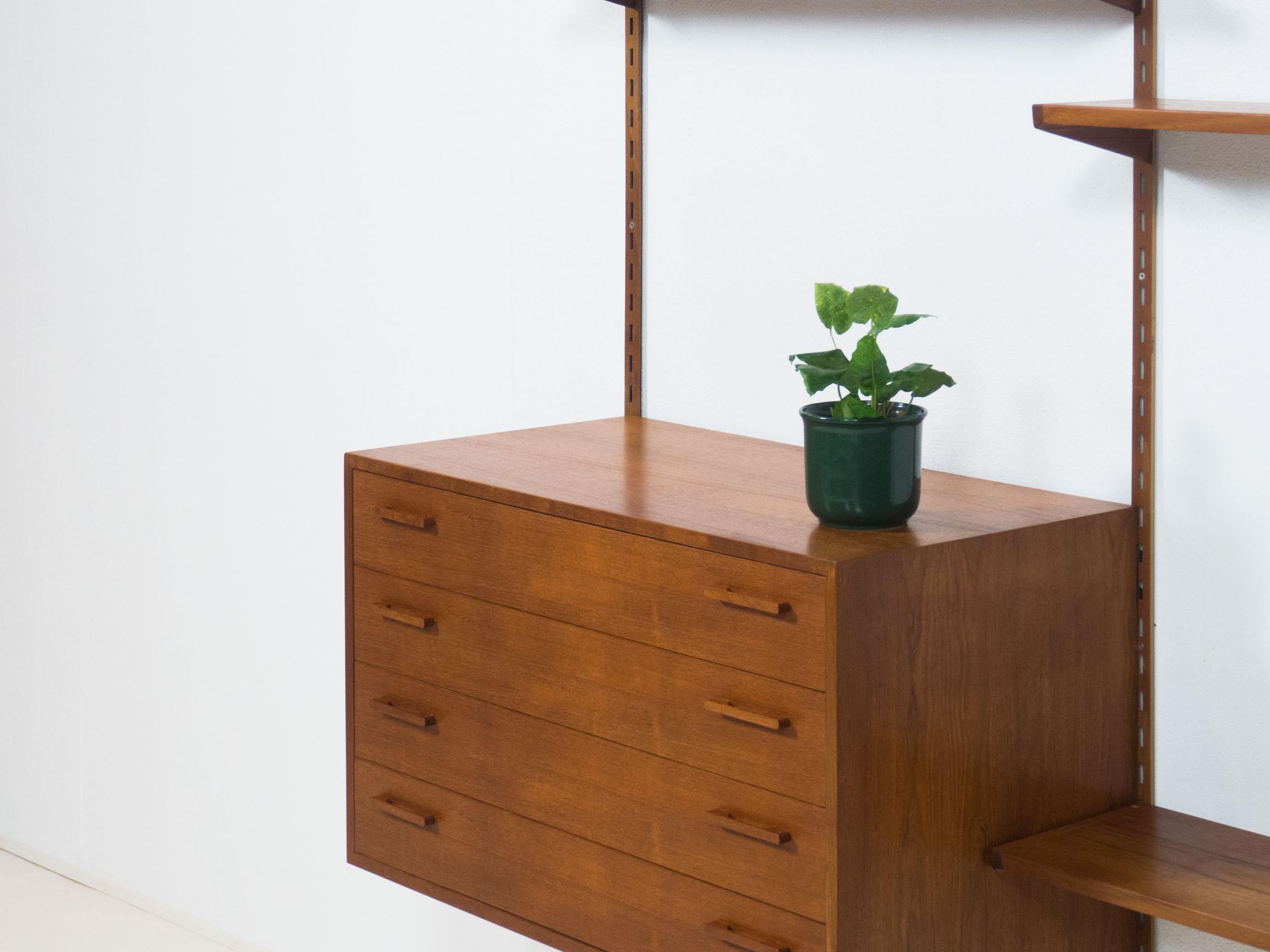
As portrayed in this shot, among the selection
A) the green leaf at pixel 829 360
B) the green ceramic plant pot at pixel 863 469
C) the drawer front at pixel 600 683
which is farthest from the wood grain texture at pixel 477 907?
the green leaf at pixel 829 360

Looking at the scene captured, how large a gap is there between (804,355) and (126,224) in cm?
188

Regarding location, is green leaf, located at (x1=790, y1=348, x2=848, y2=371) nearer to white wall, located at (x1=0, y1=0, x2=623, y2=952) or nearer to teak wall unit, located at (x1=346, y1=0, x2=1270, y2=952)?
teak wall unit, located at (x1=346, y1=0, x2=1270, y2=952)

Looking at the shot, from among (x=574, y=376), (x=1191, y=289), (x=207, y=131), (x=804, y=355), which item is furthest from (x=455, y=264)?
(x=1191, y=289)

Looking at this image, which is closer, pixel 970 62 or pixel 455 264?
pixel 970 62

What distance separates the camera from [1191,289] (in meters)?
1.74

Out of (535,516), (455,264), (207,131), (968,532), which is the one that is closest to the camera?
(968,532)

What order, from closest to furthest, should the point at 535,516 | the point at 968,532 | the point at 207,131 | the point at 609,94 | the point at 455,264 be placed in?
the point at 968,532
the point at 535,516
the point at 609,94
the point at 455,264
the point at 207,131

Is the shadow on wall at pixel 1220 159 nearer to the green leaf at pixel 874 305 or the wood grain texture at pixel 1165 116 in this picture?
the wood grain texture at pixel 1165 116

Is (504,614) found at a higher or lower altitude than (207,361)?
lower

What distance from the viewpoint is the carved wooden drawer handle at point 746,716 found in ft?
5.23

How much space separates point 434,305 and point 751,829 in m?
1.24

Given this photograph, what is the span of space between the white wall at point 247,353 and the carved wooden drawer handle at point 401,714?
1.89 feet

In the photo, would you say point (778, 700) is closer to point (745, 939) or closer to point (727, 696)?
point (727, 696)

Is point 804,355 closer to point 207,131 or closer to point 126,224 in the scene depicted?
point 207,131
